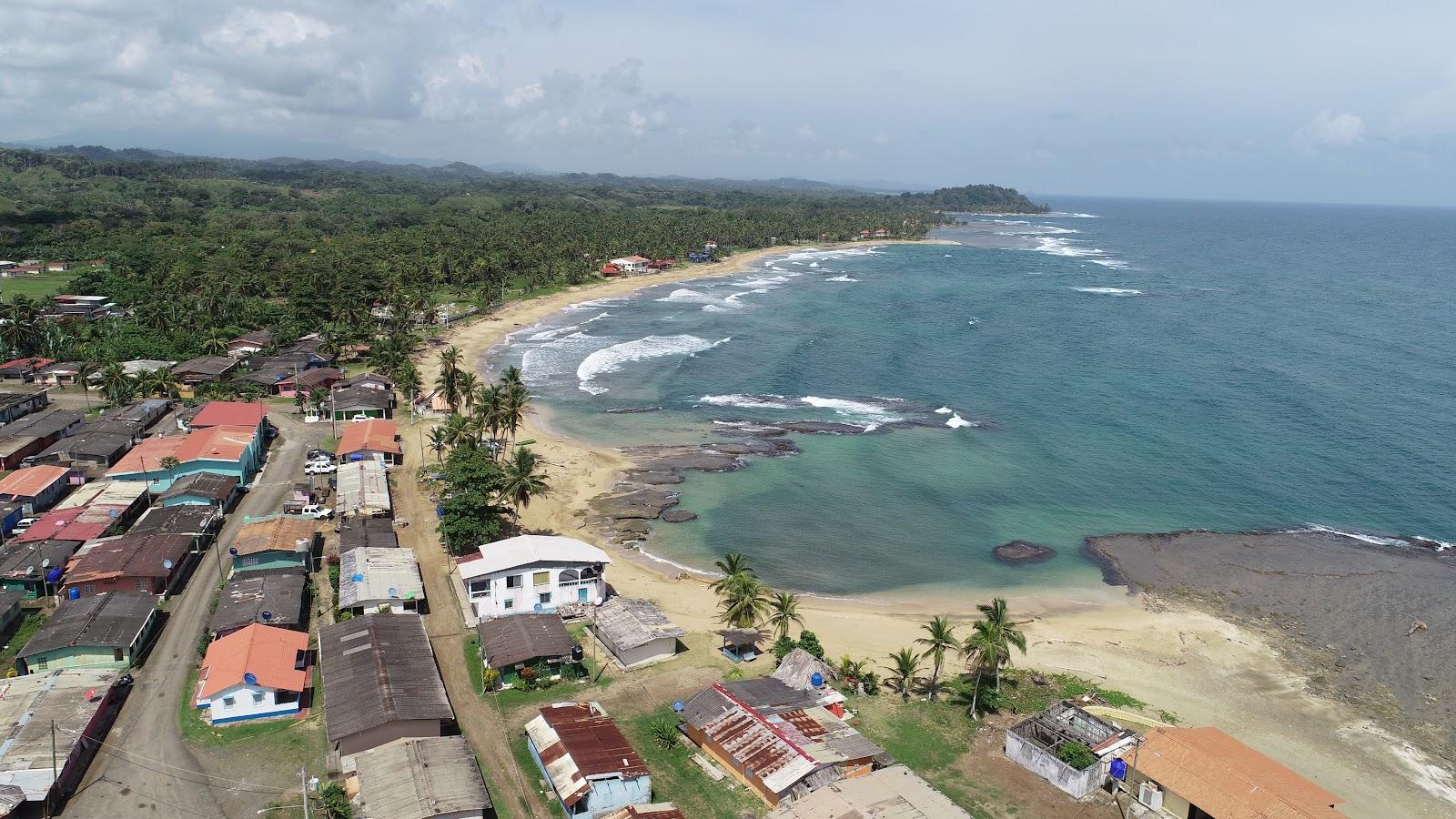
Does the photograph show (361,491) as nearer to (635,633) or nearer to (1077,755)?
(635,633)

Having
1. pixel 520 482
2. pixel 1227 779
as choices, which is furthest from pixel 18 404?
pixel 1227 779

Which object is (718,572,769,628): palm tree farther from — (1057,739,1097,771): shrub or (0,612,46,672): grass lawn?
(0,612,46,672): grass lawn

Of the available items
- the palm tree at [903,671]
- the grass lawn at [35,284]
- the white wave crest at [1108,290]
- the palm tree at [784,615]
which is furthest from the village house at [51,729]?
the white wave crest at [1108,290]

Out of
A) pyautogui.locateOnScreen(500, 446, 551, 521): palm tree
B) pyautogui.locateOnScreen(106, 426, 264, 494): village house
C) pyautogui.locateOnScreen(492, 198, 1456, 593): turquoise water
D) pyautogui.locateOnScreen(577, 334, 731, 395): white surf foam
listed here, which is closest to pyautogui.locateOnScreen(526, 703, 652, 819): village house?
pyautogui.locateOnScreen(500, 446, 551, 521): palm tree

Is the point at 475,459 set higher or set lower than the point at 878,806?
higher

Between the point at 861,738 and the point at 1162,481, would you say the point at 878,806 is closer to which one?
the point at 861,738

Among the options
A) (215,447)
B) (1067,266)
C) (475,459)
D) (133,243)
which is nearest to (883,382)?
(475,459)

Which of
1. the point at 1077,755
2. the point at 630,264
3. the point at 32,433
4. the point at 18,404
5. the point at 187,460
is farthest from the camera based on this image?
the point at 630,264
